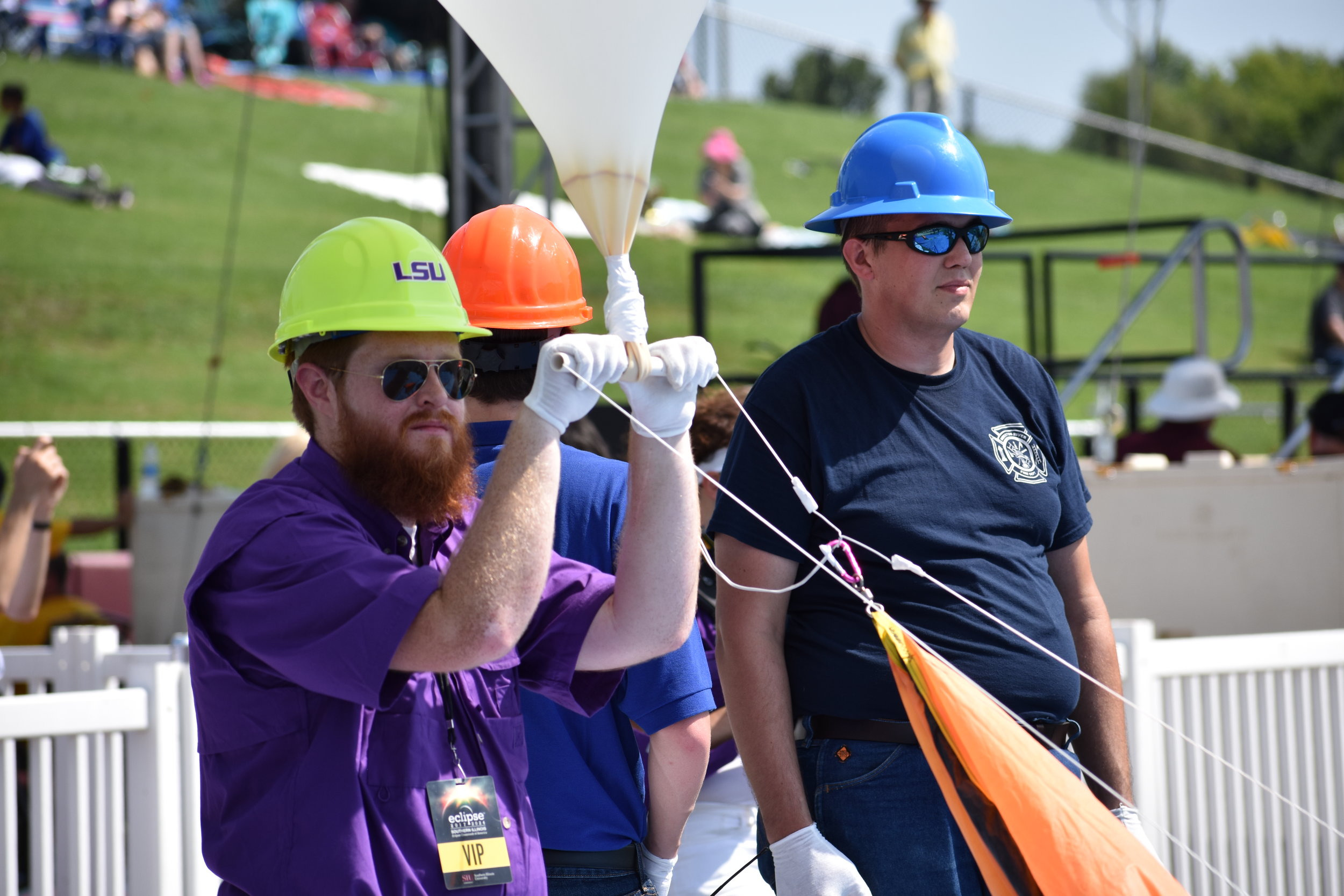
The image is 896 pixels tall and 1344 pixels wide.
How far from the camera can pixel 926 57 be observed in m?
16.7

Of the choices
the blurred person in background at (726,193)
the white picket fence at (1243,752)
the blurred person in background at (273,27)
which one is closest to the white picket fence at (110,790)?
the white picket fence at (1243,752)

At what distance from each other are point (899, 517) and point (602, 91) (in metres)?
0.93

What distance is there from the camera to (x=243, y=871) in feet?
5.75

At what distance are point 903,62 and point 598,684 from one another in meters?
16.0

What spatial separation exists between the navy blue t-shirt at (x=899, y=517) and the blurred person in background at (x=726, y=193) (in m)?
17.3

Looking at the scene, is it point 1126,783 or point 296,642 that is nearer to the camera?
point 296,642

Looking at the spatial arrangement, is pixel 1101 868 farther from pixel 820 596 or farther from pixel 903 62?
pixel 903 62

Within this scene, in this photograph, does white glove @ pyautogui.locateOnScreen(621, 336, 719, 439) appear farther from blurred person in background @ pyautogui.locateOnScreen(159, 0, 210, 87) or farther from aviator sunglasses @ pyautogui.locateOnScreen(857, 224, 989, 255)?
blurred person in background @ pyautogui.locateOnScreen(159, 0, 210, 87)

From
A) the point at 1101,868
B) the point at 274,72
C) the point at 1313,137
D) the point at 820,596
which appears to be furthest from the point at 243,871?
the point at 1313,137

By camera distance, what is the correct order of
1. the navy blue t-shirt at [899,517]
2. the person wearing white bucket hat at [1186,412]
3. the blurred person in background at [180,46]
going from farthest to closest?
the blurred person in background at [180,46] → the person wearing white bucket hat at [1186,412] → the navy blue t-shirt at [899,517]

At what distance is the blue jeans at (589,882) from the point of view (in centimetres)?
233

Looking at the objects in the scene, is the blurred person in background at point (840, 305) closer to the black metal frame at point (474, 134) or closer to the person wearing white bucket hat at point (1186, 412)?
the person wearing white bucket hat at point (1186, 412)

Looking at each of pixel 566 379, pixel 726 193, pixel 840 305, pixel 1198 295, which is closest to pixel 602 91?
pixel 566 379

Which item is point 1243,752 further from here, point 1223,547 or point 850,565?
point 1223,547
